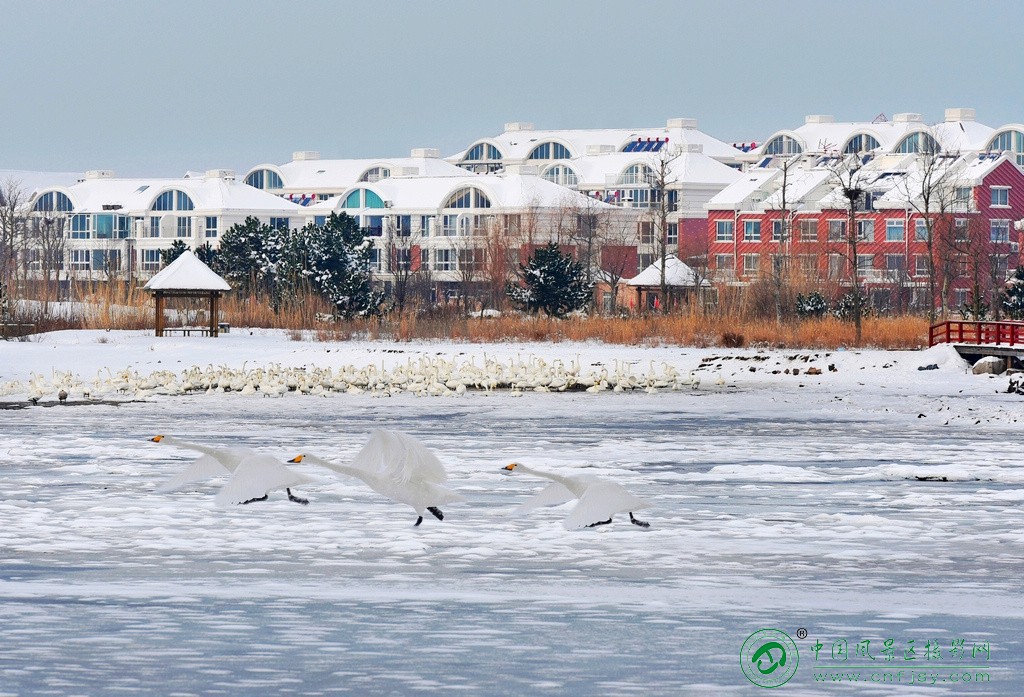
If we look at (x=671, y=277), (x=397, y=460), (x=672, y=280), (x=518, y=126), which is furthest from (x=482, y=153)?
Answer: (x=397, y=460)

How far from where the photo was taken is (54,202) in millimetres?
110562

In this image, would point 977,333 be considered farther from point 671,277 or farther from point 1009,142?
point 1009,142

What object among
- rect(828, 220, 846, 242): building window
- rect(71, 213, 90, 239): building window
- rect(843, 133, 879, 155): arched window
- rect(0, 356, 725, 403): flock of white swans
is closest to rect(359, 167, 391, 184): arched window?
rect(71, 213, 90, 239): building window

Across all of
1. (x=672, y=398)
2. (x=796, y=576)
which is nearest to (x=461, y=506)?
(x=796, y=576)

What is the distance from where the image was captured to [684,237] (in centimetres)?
10700

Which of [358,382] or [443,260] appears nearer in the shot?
[358,382]

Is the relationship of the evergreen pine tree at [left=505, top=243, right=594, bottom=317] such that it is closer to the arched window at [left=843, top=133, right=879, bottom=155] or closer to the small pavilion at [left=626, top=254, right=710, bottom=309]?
the small pavilion at [left=626, top=254, right=710, bottom=309]

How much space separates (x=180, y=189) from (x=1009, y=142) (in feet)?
179

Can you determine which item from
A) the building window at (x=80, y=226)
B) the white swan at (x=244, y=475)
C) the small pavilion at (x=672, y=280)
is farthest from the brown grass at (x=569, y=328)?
the building window at (x=80, y=226)

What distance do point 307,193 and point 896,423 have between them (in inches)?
4088

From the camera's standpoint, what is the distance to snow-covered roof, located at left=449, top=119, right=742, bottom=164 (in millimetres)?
136875

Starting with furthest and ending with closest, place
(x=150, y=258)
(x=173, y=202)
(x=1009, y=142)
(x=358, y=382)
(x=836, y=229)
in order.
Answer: (x=1009, y=142) < (x=173, y=202) < (x=150, y=258) < (x=836, y=229) < (x=358, y=382)

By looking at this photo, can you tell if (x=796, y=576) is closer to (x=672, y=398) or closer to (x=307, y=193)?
(x=672, y=398)

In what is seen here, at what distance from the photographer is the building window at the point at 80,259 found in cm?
10524
